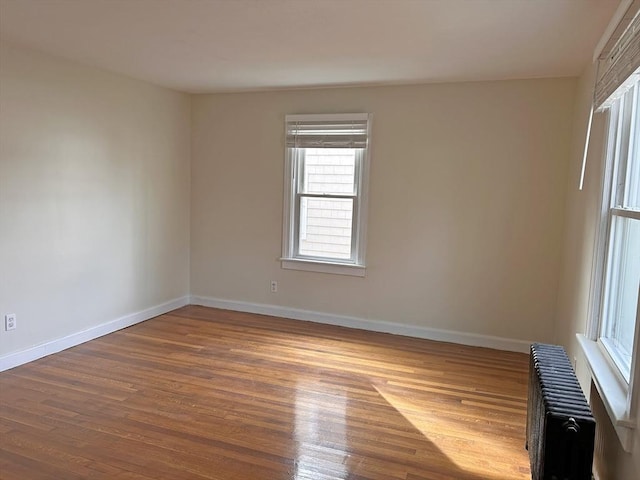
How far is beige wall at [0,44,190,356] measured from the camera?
11.5 ft

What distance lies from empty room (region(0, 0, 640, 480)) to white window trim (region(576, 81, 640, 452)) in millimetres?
16

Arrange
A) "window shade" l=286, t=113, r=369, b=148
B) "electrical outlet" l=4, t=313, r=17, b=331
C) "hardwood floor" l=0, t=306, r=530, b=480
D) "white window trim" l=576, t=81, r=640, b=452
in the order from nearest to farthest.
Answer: "white window trim" l=576, t=81, r=640, b=452, "hardwood floor" l=0, t=306, r=530, b=480, "electrical outlet" l=4, t=313, r=17, b=331, "window shade" l=286, t=113, r=369, b=148

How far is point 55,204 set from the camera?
151 inches

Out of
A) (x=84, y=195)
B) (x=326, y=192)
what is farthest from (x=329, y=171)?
(x=84, y=195)

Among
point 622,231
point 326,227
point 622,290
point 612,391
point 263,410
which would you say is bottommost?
point 263,410

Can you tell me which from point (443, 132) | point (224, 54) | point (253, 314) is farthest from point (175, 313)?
point (443, 132)

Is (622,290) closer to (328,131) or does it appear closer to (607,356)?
(607,356)

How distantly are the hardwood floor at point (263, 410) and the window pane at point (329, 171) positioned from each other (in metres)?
1.46

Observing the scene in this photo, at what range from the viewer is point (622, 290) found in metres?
2.35

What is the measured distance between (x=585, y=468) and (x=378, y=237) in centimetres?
300

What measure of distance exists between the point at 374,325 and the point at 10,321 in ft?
9.99

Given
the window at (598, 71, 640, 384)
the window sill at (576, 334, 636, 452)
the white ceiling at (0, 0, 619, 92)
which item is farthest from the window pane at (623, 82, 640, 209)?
the window sill at (576, 334, 636, 452)

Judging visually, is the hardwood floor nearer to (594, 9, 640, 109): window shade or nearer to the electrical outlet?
the electrical outlet

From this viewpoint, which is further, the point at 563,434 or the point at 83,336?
the point at 83,336
